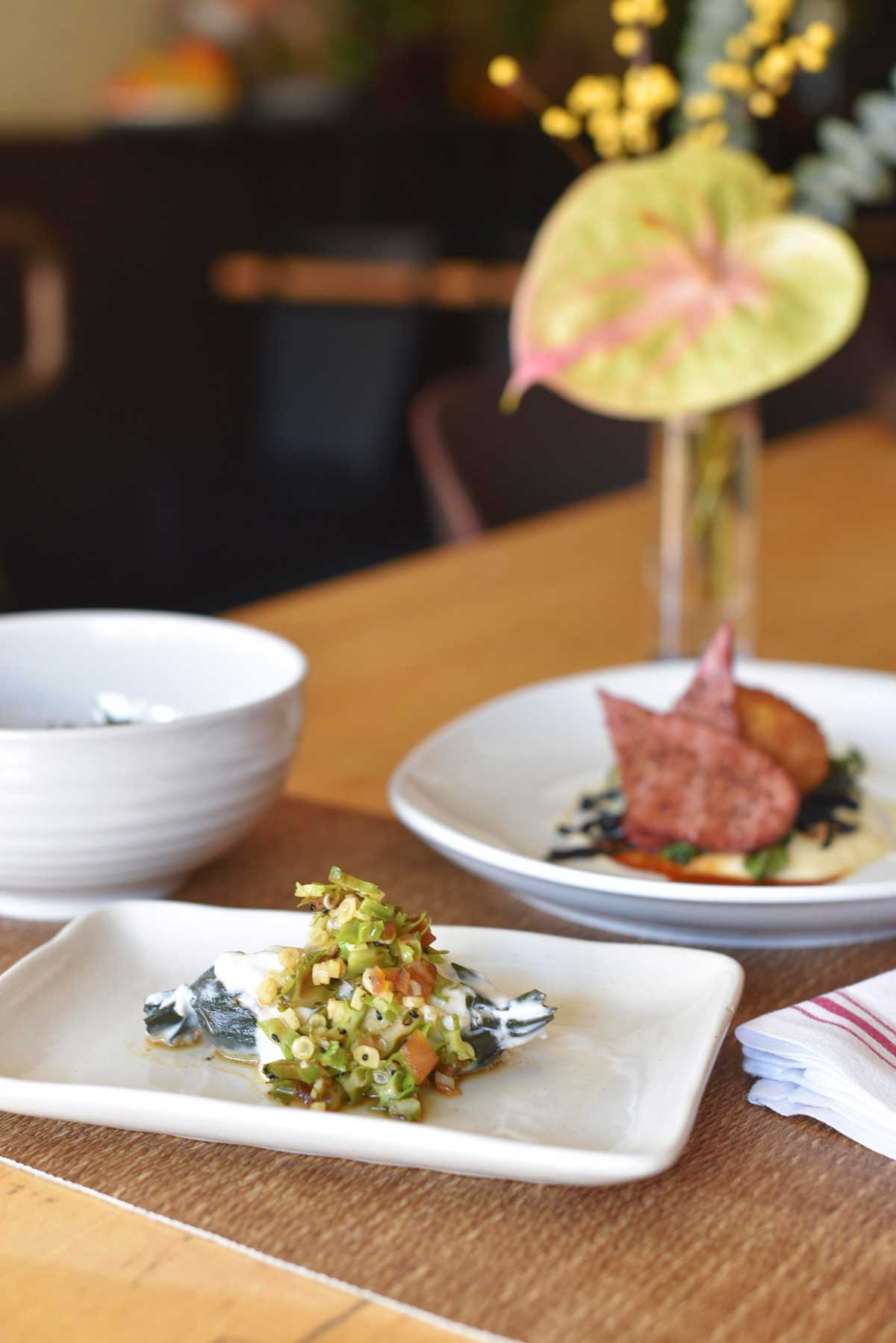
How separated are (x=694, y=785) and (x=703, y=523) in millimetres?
388

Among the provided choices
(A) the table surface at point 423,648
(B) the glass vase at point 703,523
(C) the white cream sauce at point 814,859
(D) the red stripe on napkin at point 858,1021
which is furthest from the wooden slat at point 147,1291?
(B) the glass vase at point 703,523

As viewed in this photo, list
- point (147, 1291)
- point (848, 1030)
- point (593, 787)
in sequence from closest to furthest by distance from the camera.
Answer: point (147, 1291) → point (848, 1030) → point (593, 787)

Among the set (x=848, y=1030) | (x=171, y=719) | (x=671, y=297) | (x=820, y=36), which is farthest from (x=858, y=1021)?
(x=820, y=36)

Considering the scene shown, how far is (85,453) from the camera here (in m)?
4.46

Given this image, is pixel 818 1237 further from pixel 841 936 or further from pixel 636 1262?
pixel 841 936

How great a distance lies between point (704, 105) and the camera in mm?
1036

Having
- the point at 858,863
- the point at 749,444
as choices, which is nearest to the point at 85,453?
the point at 749,444

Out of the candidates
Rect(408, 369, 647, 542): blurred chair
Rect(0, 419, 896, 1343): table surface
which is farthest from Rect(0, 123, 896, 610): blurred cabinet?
Rect(0, 419, 896, 1343): table surface

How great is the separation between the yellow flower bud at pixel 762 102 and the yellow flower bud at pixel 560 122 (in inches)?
4.5

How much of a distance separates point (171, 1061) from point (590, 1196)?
16cm

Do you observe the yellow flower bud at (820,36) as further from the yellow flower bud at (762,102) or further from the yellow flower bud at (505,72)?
the yellow flower bud at (505,72)

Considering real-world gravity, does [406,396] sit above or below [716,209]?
below

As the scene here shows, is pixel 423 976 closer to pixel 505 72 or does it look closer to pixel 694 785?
pixel 694 785

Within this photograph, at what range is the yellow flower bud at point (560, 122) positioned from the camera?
1.03 m
